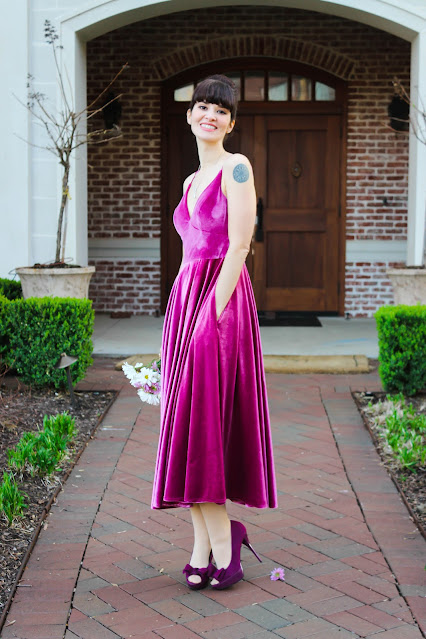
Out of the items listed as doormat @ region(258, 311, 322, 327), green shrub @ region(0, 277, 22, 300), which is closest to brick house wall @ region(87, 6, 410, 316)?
doormat @ region(258, 311, 322, 327)

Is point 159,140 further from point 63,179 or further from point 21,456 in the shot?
point 21,456

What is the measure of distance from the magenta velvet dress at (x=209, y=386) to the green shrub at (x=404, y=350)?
9.39 ft

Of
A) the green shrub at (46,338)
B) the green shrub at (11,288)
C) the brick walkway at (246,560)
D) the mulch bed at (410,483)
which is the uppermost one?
the green shrub at (11,288)

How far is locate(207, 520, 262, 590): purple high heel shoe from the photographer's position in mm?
3080

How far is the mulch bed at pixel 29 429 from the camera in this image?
3.37 metres

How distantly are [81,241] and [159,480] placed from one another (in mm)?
4898

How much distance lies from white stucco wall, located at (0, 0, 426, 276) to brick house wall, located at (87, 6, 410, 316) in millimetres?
2111

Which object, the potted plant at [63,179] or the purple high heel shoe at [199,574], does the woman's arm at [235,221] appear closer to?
the purple high heel shoe at [199,574]

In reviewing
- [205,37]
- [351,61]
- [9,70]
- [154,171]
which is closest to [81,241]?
[9,70]

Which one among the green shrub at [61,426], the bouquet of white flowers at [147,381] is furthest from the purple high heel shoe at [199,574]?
the green shrub at [61,426]

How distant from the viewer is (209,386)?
2928mm

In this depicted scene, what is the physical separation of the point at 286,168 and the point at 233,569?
7361 mm

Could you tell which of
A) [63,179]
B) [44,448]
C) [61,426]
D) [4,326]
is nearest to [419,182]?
[63,179]

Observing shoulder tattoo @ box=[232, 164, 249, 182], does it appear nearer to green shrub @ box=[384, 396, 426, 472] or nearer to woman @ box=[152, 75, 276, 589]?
woman @ box=[152, 75, 276, 589]
